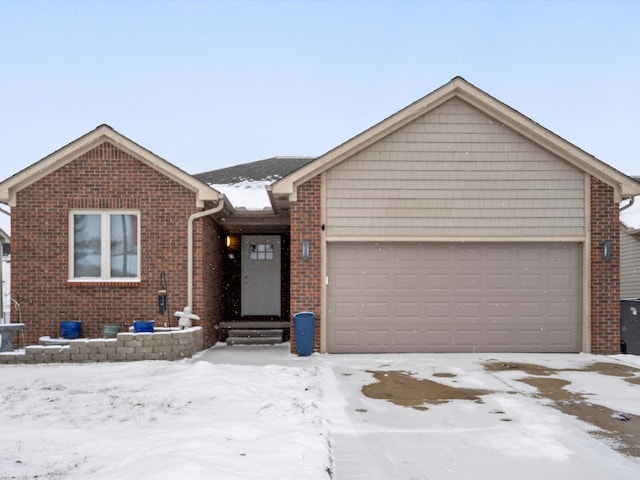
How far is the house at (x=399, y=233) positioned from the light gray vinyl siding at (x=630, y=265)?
22.4 ft

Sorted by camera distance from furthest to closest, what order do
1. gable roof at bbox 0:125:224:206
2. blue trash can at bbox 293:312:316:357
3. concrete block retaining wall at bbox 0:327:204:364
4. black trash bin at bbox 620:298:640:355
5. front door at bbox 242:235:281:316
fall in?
front door at bbox 242:235:281:316 < black trash bin at bbox 620:298:640:355 < gable roof at bbox 0:125:224:206 < blue trash can at bbox 293:312:316:357 < concrete block retaining wall at bbox 0:327:204:364

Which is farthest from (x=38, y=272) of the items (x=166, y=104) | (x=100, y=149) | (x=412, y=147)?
(x=166, y=104)

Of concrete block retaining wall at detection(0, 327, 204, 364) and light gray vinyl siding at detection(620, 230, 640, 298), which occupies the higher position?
light gray vinyl siding at detection(620, 230, 640, 298)

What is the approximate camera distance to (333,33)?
57.1 m

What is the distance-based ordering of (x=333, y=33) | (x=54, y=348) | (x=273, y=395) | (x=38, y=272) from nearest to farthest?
1. (x=273, y=395)
2. (x=54, y=348)
3. (x=38, y=272)
4. (x=333, y=33)

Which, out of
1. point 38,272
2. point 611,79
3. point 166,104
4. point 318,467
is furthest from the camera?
point 611,79

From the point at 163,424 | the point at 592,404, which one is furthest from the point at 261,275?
the point at 592,404

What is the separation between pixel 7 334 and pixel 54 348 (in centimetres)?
121

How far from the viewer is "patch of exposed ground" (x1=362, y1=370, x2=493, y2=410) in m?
6.86

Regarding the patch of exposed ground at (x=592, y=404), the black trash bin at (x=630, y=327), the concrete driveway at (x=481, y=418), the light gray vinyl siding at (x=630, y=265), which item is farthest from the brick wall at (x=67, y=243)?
the light gray vinyl siding at (x=630, y=265)

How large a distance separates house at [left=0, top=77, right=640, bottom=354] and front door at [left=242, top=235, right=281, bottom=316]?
152 inches

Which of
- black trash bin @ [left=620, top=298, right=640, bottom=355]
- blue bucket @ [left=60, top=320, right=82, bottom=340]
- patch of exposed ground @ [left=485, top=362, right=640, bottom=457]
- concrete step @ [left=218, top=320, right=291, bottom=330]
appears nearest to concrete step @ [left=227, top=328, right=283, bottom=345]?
concrete step @ [left=218, top=320, right=291, bottom=330]

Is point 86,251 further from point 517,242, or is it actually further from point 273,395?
point 517,242

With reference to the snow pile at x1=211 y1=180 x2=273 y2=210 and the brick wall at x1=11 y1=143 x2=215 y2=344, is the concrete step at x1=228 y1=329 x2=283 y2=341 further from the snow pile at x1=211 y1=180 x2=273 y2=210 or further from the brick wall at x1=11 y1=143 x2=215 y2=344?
the snow pile at x1=211 y1=180 x2=273 y2=210
